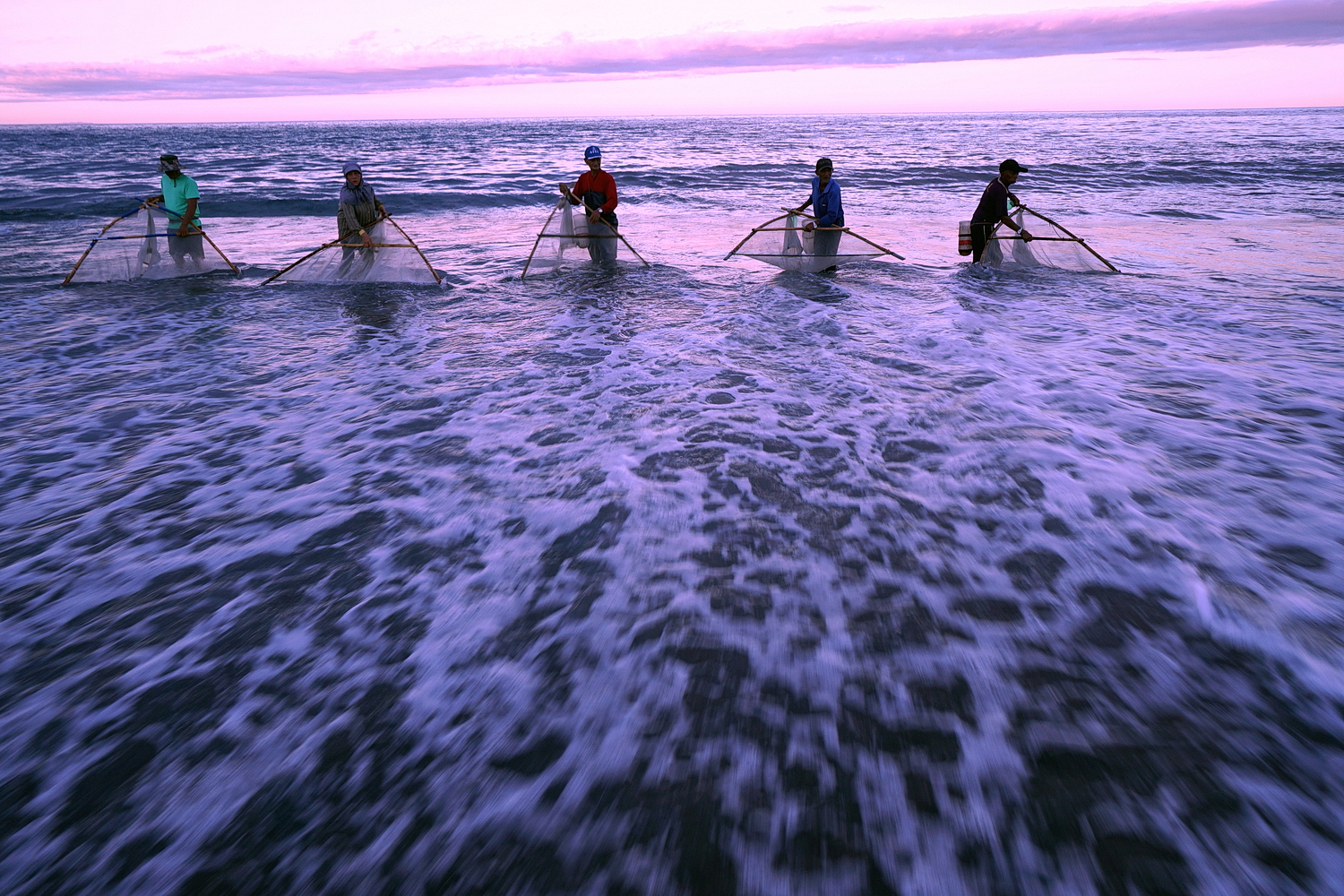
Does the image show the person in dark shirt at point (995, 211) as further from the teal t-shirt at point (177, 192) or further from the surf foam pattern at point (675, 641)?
the teal t-shirt at point (177, 192)

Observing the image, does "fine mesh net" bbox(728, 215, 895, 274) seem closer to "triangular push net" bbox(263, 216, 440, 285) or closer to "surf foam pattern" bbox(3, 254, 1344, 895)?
"triangular push net" bbox(263, 216, 440, 285)

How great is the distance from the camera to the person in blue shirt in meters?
10.1

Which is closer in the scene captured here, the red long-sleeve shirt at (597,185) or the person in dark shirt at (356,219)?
the person in dark shirt at (356,219)

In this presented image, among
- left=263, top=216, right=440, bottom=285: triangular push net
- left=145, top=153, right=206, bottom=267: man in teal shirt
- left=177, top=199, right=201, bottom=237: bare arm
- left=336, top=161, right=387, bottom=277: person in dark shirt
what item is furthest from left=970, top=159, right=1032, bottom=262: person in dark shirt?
left=177, top=199, right=201, bottom=237: bare arm

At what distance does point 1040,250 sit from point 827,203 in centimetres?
361

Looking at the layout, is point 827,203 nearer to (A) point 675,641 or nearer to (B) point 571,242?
(B) point 571,242

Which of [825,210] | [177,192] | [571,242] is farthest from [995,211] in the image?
[177,192]

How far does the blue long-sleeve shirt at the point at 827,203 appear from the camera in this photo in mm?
10195

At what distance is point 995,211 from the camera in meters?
10.6

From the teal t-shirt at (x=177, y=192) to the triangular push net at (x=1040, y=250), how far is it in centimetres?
1219

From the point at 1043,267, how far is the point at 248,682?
39.9 ft

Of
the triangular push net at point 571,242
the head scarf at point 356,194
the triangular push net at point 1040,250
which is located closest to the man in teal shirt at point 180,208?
the head scarf at point 356,194

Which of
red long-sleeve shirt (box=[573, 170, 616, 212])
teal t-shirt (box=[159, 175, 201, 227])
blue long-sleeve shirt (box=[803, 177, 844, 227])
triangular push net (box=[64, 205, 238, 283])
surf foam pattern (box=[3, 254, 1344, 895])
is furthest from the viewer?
red long-sleeve shirt (box=[573, 170, 616, 212])

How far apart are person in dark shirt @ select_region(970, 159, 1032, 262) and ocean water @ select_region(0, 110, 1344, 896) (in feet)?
10.9
